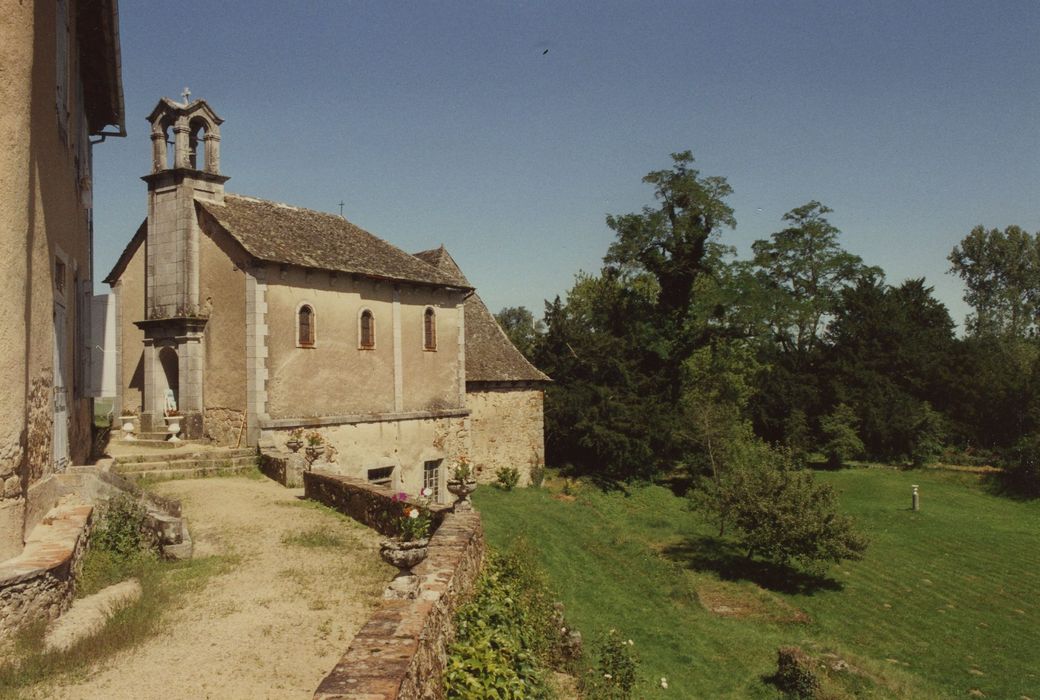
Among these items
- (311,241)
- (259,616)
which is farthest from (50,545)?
(311,241)

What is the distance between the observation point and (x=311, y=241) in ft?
69.2

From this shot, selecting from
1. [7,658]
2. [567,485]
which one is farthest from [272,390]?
[567,485]

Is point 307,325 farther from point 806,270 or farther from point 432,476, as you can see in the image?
point 806,270

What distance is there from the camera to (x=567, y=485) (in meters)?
30.6

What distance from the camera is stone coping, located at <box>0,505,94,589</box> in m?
6.33

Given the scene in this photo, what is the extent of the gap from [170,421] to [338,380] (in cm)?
456

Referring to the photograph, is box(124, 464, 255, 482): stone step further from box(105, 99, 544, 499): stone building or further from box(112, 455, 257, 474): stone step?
box(105, 99, 544, 499): stone building

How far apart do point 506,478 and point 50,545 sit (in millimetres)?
21611

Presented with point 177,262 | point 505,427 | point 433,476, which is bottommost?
point 433,476

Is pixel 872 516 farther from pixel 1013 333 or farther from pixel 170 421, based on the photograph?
pixel 1013 333

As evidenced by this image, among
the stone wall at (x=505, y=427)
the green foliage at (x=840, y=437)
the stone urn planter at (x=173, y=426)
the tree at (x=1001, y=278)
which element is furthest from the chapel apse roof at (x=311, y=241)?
the tree at (x=1001, y=278)

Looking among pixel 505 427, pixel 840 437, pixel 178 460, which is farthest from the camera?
pixel 840 437

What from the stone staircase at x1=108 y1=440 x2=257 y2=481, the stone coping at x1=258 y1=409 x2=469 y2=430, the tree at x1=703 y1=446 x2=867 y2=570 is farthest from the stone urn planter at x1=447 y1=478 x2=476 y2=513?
the tree at x1=703 y1=446 x2=867 y2=570

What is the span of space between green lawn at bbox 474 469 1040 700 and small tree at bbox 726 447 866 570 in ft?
3.28
